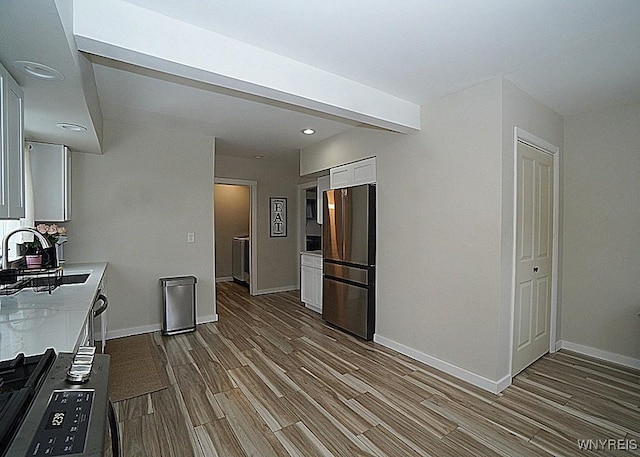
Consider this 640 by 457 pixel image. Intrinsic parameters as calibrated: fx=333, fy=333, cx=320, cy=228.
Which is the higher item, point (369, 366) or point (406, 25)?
point (406, 25)

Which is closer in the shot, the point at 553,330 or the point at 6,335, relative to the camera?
the point at 6,335

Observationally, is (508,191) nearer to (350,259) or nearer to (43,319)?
(350,259)

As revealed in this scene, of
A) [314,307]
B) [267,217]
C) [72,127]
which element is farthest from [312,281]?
[72,127]

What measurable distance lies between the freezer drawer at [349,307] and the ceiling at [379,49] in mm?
2182

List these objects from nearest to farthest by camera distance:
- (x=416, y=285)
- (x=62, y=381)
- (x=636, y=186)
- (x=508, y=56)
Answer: (x=62, y=381) → (x=508, y=56) → (x=636, y=186) → (x=416, y=285)

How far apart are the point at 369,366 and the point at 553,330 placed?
79.9 inches

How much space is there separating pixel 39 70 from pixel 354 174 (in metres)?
3.14

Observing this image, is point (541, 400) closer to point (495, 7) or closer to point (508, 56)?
point (508, 56)

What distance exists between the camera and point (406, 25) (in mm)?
1915

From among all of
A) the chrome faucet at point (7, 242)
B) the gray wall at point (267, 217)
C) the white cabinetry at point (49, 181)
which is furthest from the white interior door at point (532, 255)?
the white cabinetry at point (49, 181)

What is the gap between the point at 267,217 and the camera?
6.36 m

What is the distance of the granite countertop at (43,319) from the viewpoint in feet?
4.21

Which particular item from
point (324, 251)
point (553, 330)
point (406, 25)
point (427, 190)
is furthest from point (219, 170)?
point (553, 330)

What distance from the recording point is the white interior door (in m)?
2.91
